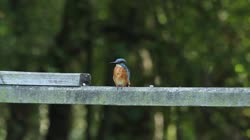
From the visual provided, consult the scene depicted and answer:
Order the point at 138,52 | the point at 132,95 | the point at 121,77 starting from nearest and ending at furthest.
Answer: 1. the point at 132,95
2. the point at 121,77
3. the point at 138,52

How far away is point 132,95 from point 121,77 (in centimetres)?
15

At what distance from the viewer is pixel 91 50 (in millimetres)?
7594

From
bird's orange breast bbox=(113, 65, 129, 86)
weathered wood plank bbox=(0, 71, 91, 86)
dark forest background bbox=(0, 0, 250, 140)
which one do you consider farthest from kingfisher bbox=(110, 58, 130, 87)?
dark forest background bbox=(0, 0, 250, 140)

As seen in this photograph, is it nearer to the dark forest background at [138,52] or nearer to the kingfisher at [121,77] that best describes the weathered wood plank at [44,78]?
the kingfisher at [121,77]

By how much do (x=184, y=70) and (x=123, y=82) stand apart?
3954mm

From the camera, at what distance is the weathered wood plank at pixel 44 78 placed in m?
3.32

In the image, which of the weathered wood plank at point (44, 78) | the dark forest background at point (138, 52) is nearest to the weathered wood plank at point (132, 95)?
the weathered wood plank at point (44, 78)

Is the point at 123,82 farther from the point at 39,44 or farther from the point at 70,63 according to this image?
the point at 39,44

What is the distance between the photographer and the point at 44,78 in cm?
334

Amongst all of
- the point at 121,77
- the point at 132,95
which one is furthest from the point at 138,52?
the point at 132,95

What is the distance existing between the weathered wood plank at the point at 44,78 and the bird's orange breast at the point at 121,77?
142 mm

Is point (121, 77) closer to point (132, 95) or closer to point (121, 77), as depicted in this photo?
point (121, 77)

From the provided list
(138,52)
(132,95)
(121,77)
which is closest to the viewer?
(132,95)

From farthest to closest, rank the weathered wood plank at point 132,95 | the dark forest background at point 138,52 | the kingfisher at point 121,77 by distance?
the dark forest background at point 138,52, the kingfisher at point 121,77, the weathered wood plank at point 132,95
